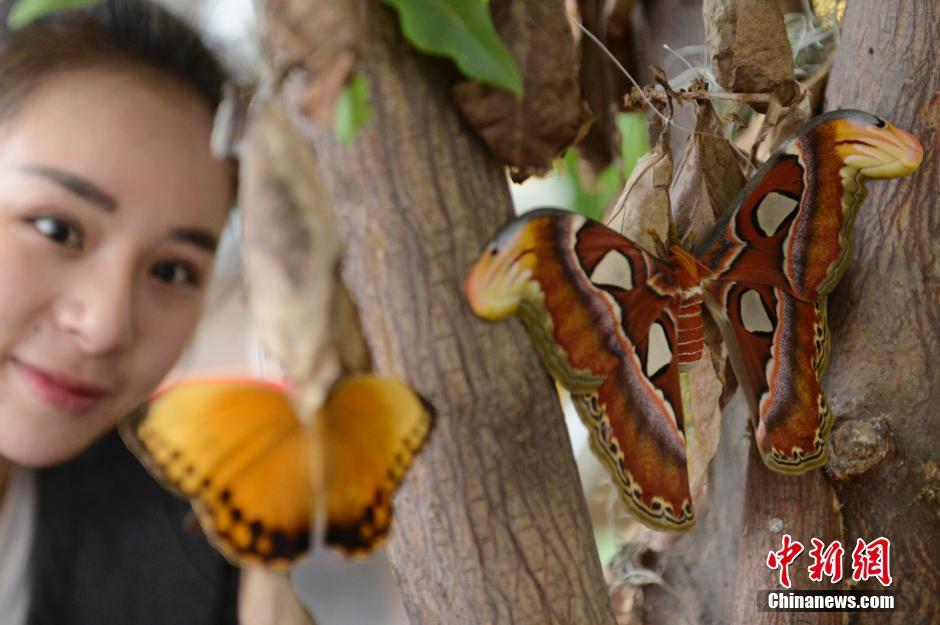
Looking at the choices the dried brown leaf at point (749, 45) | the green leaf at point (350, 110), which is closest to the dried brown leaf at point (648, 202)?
the dried brown leaf at point (749, 45)

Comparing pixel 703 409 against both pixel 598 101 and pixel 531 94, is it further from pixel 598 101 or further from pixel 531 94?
pixel 598 101

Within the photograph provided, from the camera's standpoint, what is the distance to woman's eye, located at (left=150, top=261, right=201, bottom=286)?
54cm

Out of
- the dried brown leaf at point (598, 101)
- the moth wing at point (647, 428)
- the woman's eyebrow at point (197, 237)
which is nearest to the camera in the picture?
the woman's eyebrow at point (197, 237)

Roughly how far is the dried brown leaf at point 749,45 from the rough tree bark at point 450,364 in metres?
0.34

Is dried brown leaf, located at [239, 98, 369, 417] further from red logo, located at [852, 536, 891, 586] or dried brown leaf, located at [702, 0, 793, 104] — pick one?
red logo, located at [852, 536, 891, 586]

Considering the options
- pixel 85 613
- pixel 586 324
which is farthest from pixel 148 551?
pixel 586 324

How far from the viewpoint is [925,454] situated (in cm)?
85

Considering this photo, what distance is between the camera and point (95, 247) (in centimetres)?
51

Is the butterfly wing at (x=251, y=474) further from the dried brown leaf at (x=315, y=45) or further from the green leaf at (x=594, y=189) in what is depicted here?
the green leaf at (x=594, y=189)

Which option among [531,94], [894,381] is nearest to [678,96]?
[531,94]

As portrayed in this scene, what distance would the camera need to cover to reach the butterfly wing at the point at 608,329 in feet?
1.86

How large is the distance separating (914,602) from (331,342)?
2.41 feet

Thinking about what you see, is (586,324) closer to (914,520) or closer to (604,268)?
(604,268)

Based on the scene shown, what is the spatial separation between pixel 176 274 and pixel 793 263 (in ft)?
1.55
